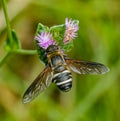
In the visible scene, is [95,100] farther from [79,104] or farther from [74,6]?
[74,6]

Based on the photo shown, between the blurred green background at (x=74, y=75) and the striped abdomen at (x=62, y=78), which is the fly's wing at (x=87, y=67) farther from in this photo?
the blurred green background at (x=74, y=75)

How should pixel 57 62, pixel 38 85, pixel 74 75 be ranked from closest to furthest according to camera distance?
pixel 38 85 < pixel 57 62 < pixel 74 75

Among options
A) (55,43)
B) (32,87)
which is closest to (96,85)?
(55,43)

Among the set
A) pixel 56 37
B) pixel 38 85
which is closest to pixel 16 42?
pixel 56 37

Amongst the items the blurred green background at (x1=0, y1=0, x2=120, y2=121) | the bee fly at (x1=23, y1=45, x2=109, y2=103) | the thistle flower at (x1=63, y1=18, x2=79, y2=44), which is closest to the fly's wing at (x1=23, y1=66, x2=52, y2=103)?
the bee fly at (x1=23, y1=45, x2=109, y2=103)

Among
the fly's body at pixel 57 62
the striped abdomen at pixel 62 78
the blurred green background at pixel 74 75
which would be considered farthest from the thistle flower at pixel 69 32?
the blurred green background at pixel 74 75

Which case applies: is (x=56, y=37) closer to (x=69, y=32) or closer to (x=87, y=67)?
(x=69, y=32)

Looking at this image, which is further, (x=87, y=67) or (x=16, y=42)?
(x=16, y=42)
